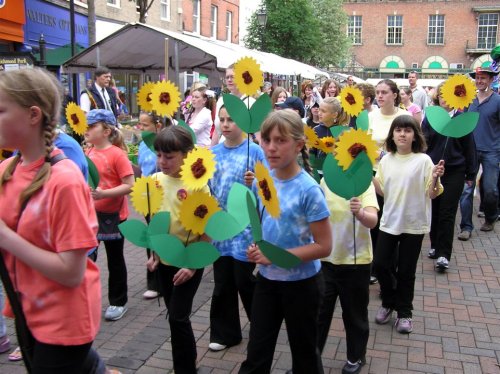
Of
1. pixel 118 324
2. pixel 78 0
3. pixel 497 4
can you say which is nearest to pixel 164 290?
pixel 118 324

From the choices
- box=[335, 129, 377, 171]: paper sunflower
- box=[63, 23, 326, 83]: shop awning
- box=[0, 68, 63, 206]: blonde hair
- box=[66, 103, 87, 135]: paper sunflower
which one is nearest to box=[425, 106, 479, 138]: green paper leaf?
box=[335, 129, 377, 171]: paper sunflower

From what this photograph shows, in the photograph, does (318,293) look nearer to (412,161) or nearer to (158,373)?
(158,373)

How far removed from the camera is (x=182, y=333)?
2996mm

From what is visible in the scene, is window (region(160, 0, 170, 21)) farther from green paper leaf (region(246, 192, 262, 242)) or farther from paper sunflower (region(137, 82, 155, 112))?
green paper leaf (region(246, 192, 262, 242))

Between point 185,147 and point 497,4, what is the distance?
2149 inches

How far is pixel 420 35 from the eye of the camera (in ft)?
166

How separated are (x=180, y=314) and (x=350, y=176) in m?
1.22

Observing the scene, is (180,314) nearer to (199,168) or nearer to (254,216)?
(199,168)

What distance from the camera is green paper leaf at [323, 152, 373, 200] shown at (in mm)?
2795


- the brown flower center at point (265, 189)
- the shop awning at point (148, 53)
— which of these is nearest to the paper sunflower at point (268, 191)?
the brown flower center at point (265, 189)

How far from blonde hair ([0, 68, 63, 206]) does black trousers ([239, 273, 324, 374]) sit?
1.22 metres

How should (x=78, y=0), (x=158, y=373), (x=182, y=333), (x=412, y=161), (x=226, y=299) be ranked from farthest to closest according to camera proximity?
(x=78, y=0) → (x=412, y=161) → (x=226, y=299) → (x=158, y=373) → (x=182, y=333)

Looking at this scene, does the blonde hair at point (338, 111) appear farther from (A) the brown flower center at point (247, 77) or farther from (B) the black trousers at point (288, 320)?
(B) the black trousers at point (288, 320)

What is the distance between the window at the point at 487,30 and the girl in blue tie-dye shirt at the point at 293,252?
53.5 meters
